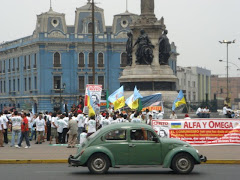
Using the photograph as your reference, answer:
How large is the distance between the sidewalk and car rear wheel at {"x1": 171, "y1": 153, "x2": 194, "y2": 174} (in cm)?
402

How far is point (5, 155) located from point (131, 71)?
20706 millimetres

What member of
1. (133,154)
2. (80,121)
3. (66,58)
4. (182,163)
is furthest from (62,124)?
(66,58)

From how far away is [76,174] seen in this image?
19016mm

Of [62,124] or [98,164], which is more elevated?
[62,124]

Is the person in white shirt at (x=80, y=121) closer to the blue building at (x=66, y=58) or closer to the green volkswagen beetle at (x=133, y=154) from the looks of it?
the green volkswagen beetle at (x=133, y=154)

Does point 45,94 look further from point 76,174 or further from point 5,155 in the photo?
point 76,174

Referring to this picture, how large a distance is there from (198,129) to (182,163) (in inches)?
359

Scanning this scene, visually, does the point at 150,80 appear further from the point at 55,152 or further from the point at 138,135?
the point at 138,135

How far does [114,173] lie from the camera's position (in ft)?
63.4

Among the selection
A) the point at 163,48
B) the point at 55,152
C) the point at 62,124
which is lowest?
the point at 55,152

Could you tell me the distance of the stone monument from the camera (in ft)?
143

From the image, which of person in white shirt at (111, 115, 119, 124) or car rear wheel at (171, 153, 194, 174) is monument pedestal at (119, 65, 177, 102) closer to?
person in white shirt at (111, 115, 119, 124)

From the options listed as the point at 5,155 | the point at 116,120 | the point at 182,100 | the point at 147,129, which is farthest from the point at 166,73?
the point at 147,129

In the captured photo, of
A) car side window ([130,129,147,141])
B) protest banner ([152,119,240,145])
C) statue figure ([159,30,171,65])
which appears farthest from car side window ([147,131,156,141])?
statue figure ([159,30,171,65])
